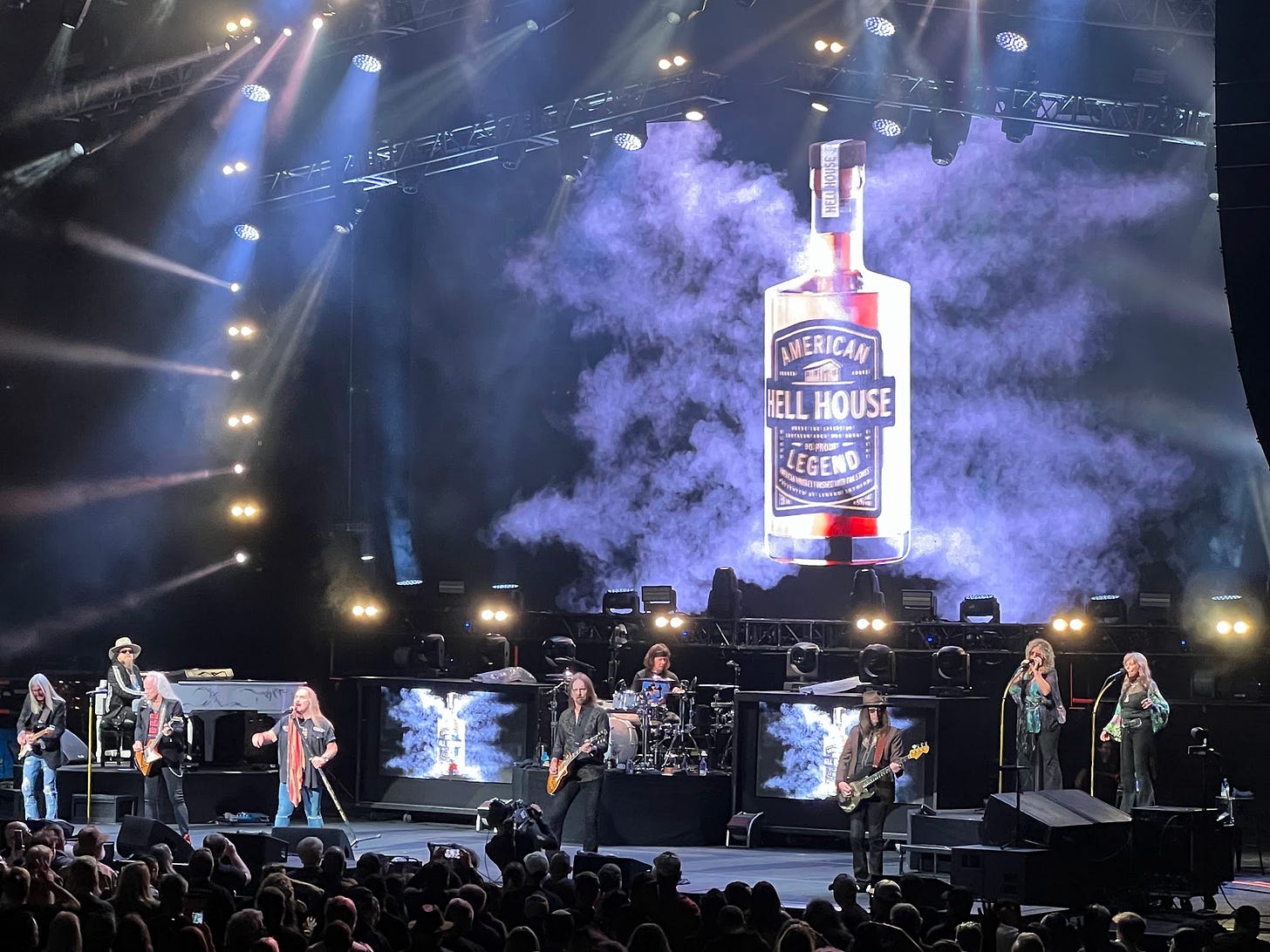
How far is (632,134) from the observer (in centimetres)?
1783

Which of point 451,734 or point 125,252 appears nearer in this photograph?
point 451,734

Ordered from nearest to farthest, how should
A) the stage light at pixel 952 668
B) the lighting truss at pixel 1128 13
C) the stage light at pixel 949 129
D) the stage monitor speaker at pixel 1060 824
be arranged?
the stage monitor speaker at pixel 1060 824, the lighting truss at pixel 1128 13, the stage light at pixel 952 668, the stage light at pixel 949 129

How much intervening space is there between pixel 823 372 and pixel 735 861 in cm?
568

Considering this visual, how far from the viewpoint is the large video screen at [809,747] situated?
1523 cm

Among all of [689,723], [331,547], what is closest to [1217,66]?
[689,723]

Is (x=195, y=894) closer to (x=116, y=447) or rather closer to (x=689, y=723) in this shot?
(x=689, y=723)

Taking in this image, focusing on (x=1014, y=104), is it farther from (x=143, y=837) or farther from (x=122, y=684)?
(x=143, y=837)

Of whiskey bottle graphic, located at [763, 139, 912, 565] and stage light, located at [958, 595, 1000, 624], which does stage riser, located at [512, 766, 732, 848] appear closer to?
stage light, located at [958, 595, 1000, 624]

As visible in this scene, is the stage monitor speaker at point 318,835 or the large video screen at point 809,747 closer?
the stage monitor speaker at point 318,835

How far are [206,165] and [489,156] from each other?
3.61 m

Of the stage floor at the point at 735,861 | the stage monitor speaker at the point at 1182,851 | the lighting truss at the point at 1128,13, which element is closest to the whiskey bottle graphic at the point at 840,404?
the lighting truss at the point at 1128,13

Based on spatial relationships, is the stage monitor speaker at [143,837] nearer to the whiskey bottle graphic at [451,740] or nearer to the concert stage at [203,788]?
the concert stage at [203,788]

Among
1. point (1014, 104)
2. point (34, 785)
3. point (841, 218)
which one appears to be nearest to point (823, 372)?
point (841, 218)

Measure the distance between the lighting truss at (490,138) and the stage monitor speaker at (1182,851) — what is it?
8.13 meters
